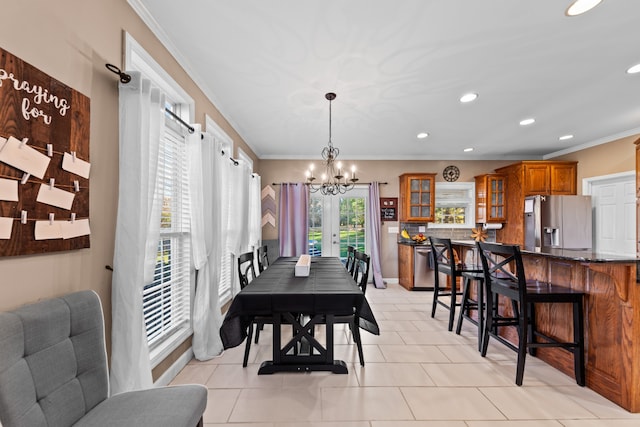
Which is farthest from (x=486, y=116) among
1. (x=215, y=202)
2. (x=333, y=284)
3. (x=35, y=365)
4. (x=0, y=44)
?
(x=35, y=365)

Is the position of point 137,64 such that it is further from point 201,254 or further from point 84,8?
point 201,254

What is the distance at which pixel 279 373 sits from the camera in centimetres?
236

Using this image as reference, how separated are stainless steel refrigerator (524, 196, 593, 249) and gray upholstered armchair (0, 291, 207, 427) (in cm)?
552

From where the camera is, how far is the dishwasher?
518 cm

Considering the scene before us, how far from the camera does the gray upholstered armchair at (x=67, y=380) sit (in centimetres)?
96

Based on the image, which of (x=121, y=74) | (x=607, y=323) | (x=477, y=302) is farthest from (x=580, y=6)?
(x=121, y=74)

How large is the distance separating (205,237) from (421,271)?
399 cm

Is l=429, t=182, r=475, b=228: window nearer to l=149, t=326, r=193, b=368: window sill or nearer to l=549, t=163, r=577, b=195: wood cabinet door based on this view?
l=549, t=163, r=577, b=195: wood cabinet door

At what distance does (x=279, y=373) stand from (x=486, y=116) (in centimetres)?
386

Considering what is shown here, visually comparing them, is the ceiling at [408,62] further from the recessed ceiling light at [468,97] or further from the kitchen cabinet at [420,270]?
the kitchen cabinet at [420,270]

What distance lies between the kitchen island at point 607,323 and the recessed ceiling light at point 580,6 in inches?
64.3

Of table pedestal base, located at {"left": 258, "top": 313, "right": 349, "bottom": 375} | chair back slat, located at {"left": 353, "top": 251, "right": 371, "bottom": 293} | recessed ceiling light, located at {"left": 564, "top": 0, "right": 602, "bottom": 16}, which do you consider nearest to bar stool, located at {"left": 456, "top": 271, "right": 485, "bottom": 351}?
chair back slat, located at {"left": 353, "top": 251, "right": 371, "bottom": 293}

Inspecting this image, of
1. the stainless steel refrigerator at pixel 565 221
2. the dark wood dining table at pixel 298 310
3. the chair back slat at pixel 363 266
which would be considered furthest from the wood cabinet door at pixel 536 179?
the dark wood dining table at pixel 298 310

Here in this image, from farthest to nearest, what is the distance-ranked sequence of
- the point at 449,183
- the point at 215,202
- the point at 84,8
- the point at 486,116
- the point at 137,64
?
the point at 449,183 < the point at 486,116 < the point at 215,202 < the point at 137,64 < the point at 84,8
